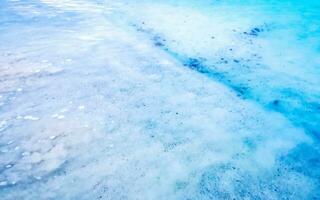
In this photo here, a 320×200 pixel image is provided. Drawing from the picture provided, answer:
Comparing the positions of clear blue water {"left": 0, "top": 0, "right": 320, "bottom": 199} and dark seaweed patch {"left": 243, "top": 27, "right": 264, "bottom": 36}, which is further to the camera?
dark seaweed patch {"left": 243, "top": 27, "right": 264, "bottom": 36}

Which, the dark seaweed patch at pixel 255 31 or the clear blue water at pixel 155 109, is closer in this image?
the clear blue water at pixel 155 109

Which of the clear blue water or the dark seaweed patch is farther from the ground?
the dark seaweed patch

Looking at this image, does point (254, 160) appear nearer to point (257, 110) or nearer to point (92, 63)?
point (257, 110)

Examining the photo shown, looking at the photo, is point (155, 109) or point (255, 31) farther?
point (255, 31)

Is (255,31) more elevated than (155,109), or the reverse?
(255,31)

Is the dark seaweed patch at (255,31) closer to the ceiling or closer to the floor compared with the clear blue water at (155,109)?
closer to the ceiling

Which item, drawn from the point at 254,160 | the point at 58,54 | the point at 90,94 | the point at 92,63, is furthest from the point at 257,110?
the point at 58,54

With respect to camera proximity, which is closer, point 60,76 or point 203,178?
point 203,178

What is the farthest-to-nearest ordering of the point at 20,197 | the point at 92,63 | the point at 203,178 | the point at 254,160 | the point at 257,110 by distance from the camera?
the point at 92,63
the point at 257,110
the point at 254,160
the point at 203,178
the point at 20,197
